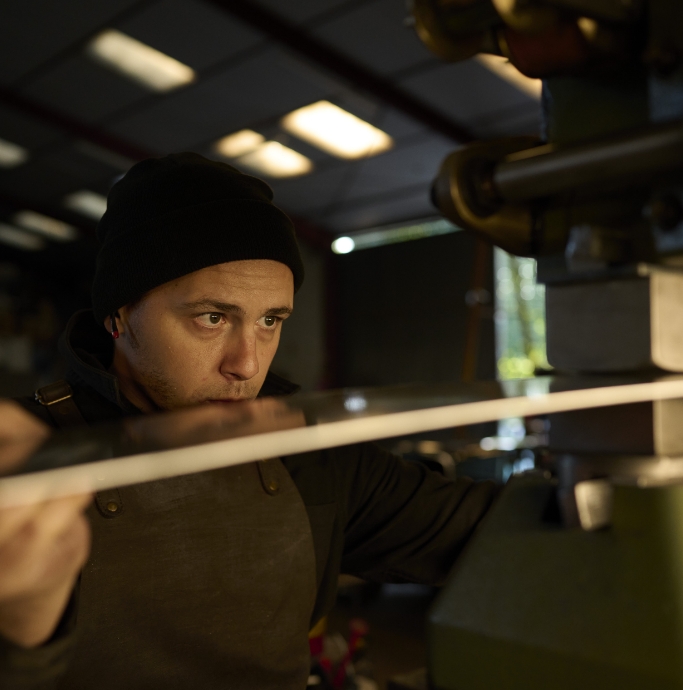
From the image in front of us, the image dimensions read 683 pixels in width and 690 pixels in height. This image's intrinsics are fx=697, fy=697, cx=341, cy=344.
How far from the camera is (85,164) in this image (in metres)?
7.64

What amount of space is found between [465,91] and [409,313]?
137 inches

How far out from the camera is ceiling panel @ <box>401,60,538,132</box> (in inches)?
192

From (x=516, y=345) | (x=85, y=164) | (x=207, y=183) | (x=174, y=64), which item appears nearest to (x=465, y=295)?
(x=516, y=345)

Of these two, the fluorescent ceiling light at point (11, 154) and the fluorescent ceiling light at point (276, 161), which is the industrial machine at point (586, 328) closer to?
the fluorescent ceiling light at point (276, 161)

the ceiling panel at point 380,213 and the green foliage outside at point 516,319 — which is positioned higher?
the ceiling panel at point 380,213

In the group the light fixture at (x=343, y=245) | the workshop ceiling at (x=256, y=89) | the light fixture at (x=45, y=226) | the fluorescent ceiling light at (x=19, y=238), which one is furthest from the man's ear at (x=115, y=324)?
the fluorescent ceiling light at (x=19, y=238)

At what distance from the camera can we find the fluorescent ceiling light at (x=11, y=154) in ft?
24.8

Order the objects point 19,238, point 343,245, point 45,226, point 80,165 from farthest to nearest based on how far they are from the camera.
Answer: point 19,238 → point 45,226 → point 343,245 → point 80,165

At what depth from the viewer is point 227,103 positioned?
5.73m

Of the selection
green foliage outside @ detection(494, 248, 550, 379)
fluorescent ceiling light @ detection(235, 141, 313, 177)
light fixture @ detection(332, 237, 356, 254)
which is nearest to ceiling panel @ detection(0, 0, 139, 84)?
fluorescent ceiling light @ detection(235, 141, 313, 177)

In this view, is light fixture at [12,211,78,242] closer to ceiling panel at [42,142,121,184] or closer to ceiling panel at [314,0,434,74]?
ceiling panel at [42,142,121,184]

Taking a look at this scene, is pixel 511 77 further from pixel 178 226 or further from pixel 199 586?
pixel 199 586

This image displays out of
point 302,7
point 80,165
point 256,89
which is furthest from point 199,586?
point 80,165

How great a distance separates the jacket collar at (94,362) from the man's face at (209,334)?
0.06m
